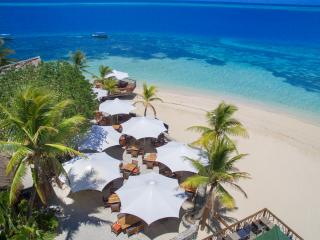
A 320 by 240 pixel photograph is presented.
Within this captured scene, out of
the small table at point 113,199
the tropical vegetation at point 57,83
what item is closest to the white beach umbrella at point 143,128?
the tropical vegetation at point 57,83

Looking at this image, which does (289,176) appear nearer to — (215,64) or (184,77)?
(184,77)

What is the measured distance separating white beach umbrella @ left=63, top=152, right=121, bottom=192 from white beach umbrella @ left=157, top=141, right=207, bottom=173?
263 cm

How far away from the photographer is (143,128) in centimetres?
1720

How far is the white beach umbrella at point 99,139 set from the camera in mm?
15195

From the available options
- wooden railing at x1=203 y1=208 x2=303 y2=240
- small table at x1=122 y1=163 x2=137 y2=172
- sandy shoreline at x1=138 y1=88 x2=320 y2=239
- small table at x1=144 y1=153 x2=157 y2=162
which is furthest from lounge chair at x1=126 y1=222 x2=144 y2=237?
sandy shoreline at x1=138 y1=88 x2=320 y2=239

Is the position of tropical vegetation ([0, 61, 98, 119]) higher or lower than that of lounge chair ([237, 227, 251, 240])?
higher

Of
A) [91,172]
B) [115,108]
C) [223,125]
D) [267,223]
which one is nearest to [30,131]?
[91,172]

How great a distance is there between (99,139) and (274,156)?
1166cm

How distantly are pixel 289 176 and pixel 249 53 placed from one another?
3924 centimetres

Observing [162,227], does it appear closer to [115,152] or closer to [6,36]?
[115,152]

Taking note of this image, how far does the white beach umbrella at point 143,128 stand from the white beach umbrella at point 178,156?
165cm

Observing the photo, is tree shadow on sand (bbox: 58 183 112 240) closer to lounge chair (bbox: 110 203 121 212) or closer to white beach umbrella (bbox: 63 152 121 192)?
lounge chair (bbox: 110 203 121 212)

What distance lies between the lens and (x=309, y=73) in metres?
41.1

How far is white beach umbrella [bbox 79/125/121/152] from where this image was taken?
15195 mm
